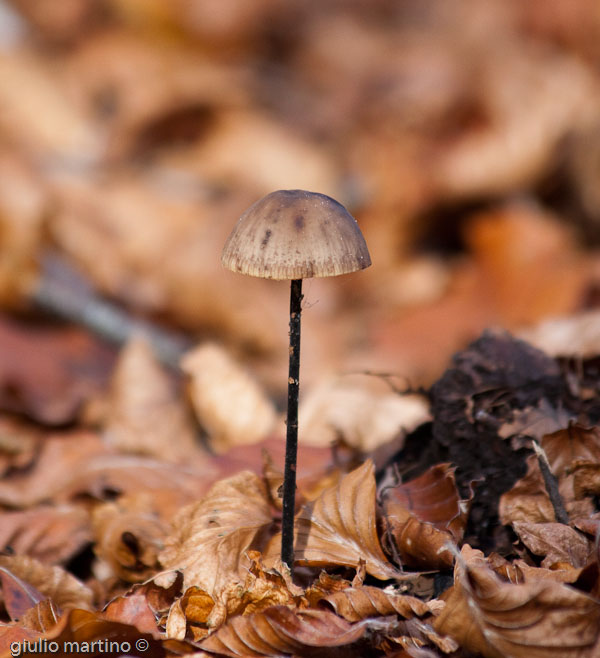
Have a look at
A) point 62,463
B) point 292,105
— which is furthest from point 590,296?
point 292,105

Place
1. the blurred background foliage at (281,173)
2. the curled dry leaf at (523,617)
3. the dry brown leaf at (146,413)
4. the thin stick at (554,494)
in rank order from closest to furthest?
the curled dry leaf at (523,617) → the thin stick at (554,494) → the dry brown leaf at (146,413) → the blurred background foliage at (281,173)

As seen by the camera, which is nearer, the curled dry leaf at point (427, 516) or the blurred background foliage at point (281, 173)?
the curled dry leaf at point (427, 516)

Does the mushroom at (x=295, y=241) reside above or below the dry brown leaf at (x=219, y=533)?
above

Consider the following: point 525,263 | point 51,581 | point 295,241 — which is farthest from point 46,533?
point 525,263

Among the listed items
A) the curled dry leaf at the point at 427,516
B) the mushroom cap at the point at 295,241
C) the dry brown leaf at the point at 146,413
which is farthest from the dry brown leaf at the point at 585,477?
the dry brown leaf at the point at 146,413

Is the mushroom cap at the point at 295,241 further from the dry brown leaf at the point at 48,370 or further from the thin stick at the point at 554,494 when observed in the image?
the dry brown leaf at the point at 48,370

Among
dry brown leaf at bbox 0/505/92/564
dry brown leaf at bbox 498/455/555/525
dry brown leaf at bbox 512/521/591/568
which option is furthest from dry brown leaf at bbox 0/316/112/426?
dry brown leaf at bbox 512/521/591/568

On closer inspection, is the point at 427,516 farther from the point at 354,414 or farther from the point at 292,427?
the point at 354,414
